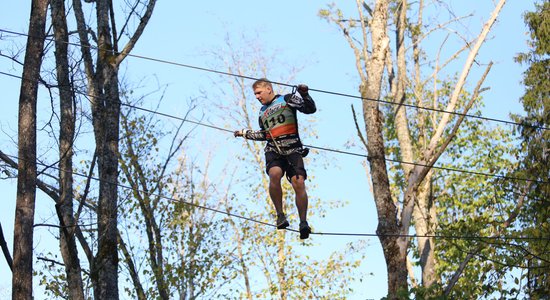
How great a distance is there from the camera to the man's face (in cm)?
863

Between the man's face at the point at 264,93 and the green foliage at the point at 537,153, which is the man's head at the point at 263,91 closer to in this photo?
the man's face at the point at 264,93

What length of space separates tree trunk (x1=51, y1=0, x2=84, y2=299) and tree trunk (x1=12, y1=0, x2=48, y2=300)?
1.73 m

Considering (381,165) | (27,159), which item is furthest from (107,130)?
(381,165)

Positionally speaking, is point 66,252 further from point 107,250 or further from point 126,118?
point 126,118

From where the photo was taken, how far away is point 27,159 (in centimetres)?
977

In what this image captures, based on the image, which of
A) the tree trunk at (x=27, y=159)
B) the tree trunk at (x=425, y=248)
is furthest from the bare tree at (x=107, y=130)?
the tree trunk at (x=425, y=248)

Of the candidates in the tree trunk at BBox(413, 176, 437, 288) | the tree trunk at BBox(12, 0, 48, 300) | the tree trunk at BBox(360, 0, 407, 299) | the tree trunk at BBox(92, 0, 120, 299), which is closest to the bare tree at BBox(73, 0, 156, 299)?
the tree trunk at BBox(92, 0, 120, 299)

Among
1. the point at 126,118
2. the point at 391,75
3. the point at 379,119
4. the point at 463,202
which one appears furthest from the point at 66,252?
the point at 463,202

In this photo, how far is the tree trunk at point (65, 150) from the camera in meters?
12.0

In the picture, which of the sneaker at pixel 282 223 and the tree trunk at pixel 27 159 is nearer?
the sneaker at pixel 282 223

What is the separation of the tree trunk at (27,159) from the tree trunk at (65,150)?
173 cm

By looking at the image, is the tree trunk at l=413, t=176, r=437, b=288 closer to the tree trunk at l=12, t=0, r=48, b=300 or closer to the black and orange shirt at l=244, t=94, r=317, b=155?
the black and orange shirt at l=244, t=94, r=317, b=155

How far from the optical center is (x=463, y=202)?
77.6 feet

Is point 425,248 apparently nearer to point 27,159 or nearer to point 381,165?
point 381,165
